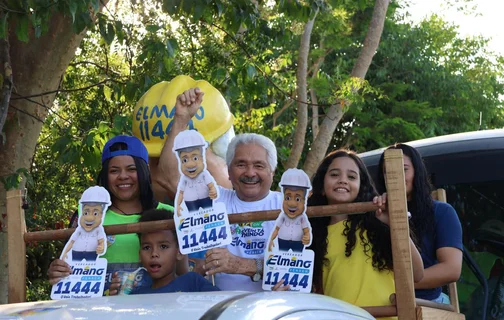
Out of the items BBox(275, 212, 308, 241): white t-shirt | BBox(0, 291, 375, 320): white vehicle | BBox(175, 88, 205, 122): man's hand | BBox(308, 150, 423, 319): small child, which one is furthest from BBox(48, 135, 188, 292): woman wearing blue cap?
BBox(0, 291, 375, 320): white vehicle

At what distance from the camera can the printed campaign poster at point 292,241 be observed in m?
3.03

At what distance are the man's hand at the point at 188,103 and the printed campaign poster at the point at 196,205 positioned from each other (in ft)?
2.46

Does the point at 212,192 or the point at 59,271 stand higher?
the point at 212,192

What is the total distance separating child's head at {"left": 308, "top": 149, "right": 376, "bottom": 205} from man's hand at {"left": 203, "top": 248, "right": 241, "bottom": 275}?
0.50 meters

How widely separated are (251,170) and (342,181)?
0.50 m

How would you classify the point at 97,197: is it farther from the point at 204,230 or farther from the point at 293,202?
the point at 293,202

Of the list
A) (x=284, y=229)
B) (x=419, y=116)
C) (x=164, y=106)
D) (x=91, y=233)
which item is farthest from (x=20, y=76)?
(x=419, y=116)

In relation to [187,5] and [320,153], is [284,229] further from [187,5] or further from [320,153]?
[320,153]

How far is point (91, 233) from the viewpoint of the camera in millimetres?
3150

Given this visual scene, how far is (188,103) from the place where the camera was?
3928 mm

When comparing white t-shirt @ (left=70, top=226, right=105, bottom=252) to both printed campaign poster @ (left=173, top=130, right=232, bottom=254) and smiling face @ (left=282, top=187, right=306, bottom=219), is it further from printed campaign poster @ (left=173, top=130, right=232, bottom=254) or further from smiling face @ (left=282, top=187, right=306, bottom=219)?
smiling face @ (left=282, top=187, right=306, bottom=219)

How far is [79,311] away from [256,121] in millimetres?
8806

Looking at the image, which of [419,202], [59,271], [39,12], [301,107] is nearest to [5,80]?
[39,12]

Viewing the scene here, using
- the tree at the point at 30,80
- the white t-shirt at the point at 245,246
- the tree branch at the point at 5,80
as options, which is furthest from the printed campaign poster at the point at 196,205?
the tree at the point at 30,80
